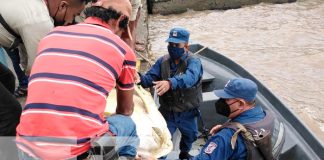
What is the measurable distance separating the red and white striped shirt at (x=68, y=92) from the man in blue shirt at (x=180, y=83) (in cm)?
206

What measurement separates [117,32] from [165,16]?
11.6 m

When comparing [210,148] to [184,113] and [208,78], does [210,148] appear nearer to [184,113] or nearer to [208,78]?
[184,113]

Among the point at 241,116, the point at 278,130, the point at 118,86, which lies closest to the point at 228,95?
the point at 241,116

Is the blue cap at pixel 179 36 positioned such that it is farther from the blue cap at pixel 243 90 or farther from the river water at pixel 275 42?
the river water at pixel 275 42

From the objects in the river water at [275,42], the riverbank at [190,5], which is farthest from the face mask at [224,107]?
the riverbank at [190,5]

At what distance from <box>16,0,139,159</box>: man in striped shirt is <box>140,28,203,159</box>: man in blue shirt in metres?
2.05

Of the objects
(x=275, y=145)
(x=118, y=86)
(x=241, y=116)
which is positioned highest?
(x=118, y=86)

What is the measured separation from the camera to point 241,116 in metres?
2.78

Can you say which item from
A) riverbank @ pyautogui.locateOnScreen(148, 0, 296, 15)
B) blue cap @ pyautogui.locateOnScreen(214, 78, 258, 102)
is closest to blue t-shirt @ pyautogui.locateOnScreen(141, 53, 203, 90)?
blue cap @ pyautogui.locateOnScreen(214, 78, 258, 102)

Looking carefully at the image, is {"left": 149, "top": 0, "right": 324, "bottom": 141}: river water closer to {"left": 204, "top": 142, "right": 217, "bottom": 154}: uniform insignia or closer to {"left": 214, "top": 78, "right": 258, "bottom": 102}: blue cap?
{"left": 214, "top": 78, "right": 258, "bottom": 102}: blue cap

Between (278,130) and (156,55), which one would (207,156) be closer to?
(278,130)

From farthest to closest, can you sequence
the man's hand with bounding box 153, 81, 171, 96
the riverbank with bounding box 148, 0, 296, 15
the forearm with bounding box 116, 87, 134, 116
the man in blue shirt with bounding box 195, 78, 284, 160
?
the riverbank with bounding box 148, 0, 296, 15
the man's hand with bounding box 153, 81, 171, 96
the man in blue shirt with bounding box 195, 78, 284, 160
the forearm with bounding box 116, 87, 134, 116

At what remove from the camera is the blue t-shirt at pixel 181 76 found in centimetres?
390

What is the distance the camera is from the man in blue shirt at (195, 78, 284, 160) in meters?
2.60
